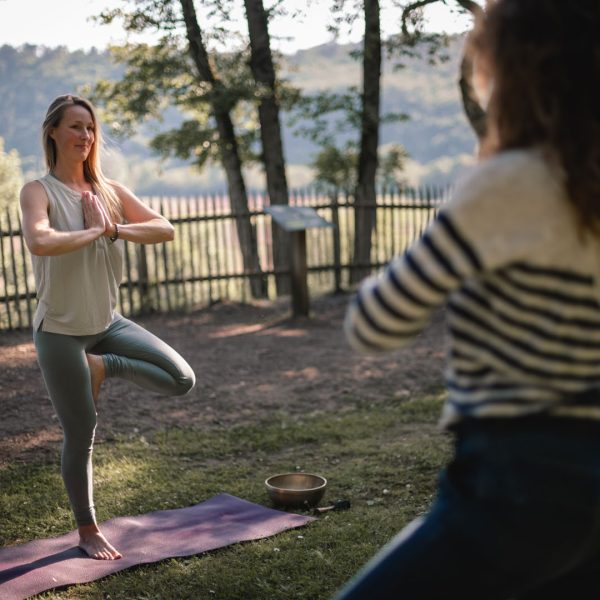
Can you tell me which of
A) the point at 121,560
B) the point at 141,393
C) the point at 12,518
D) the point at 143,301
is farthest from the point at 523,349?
the point at 143,301

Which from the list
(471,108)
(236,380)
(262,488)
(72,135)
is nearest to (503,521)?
(72,135)

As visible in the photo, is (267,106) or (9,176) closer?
(267,106)

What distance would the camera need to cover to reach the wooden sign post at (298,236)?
10.4m

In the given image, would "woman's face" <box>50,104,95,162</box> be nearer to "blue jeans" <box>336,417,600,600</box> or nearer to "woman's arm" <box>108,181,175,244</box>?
"woman's arm" <box>108,181,175,244</box>

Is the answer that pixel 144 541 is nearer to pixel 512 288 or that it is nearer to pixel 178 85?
pixel 512 288

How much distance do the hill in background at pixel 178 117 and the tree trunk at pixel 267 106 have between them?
4706 cm

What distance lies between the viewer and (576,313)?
1.32 metres

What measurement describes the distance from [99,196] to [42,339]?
0.73m

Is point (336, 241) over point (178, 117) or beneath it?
beneath

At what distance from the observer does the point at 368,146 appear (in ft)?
51.3

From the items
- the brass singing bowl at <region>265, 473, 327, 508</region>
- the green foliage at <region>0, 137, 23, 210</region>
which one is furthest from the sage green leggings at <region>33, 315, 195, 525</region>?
the green foliage at <region>0, 137, 23, 210</region>

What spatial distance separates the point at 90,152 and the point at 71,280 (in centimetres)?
65

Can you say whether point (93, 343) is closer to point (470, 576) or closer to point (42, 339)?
point (42, 339)

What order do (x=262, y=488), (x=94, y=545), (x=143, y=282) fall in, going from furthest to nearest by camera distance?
1. (x=143, y=282)
2. (x=262, y=488)
3. (x=94, y=545)
